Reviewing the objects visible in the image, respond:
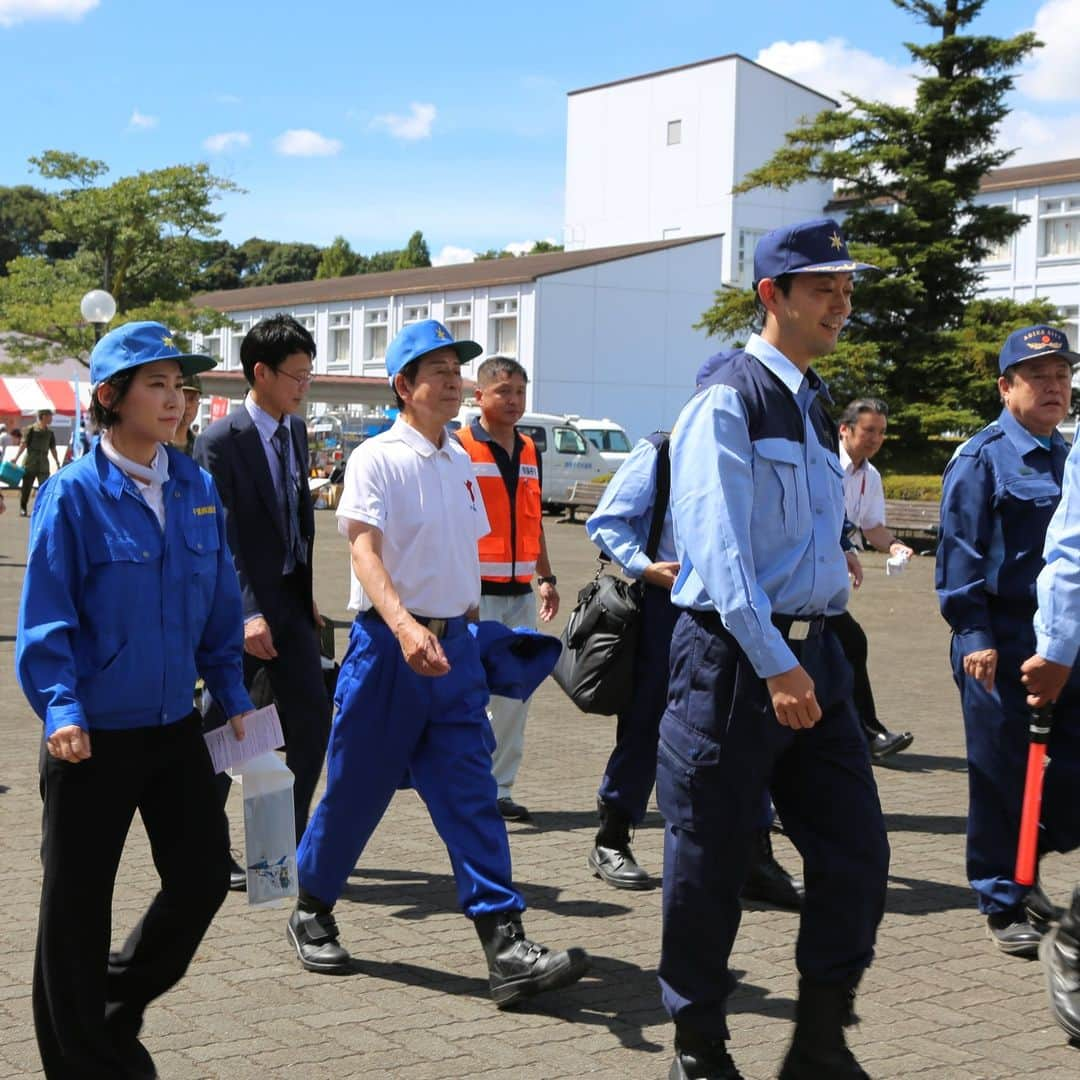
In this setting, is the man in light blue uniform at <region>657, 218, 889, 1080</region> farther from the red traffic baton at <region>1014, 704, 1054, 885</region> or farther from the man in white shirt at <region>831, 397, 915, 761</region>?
→ the man in white shirt at <region>831, 397, 915, 761</region>

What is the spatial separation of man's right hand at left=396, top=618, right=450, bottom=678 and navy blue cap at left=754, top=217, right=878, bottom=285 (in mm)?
1451

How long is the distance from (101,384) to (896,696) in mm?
8544

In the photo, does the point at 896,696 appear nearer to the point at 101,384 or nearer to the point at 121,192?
the point at 101,384

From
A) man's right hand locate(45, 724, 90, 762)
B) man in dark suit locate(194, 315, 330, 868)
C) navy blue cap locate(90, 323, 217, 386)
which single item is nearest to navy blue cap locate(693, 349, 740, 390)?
navy blue cap locate(90, 323, 217, 386)

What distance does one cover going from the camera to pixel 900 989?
15.8ft

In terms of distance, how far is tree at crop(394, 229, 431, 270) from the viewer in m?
110

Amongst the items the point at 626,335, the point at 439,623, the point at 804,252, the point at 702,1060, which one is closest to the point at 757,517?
the point at 804,252

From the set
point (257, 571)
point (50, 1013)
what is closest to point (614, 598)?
point (257, 571)

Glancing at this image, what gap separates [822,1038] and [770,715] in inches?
30.8

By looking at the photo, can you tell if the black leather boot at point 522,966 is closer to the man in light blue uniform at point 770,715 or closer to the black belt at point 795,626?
the man in light blue uniform at point 770,715

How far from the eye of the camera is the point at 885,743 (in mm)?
8812

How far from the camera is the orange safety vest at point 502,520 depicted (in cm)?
710

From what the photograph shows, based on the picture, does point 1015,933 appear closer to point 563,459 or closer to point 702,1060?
point 702,1060

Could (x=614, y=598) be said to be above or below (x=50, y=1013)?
above
